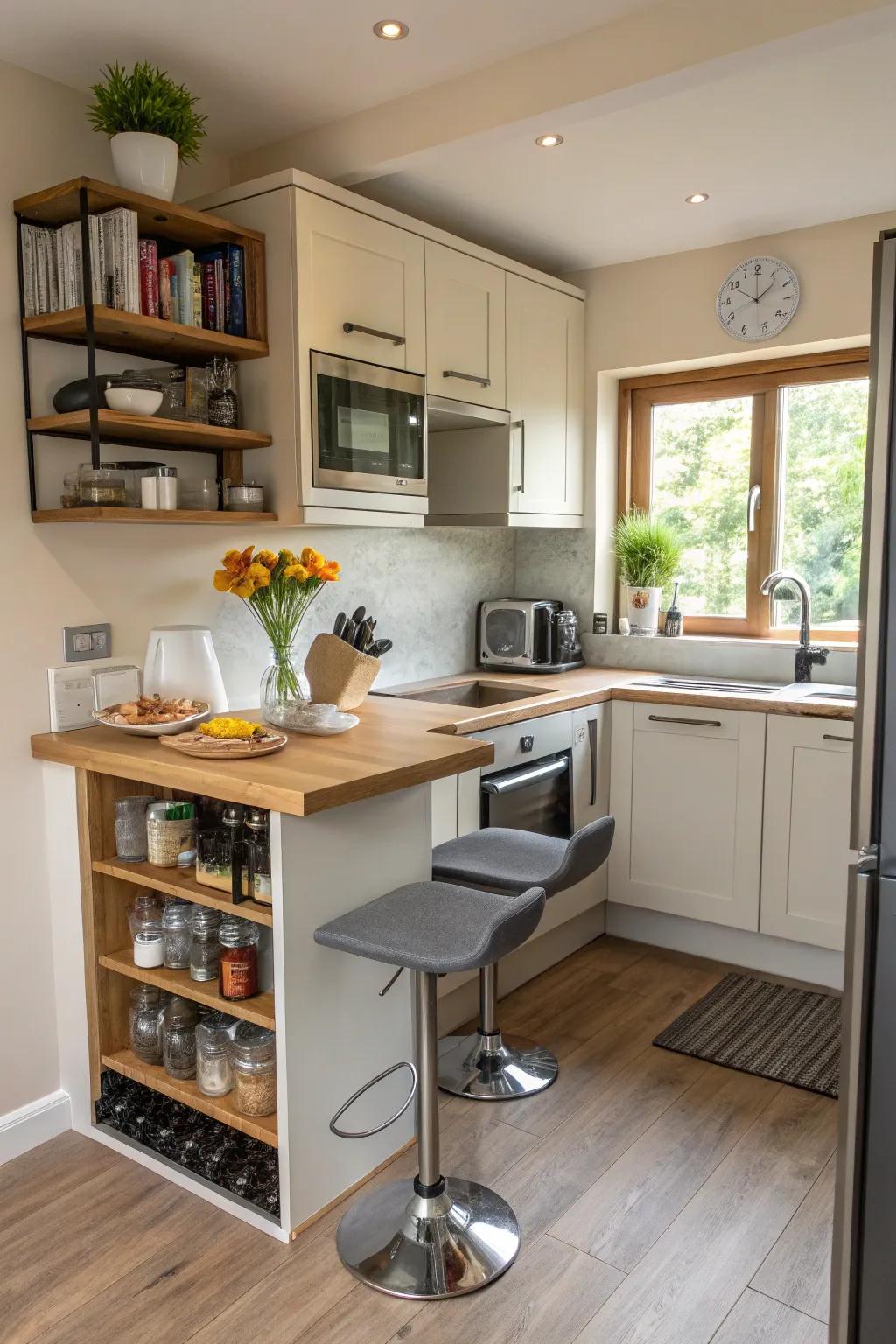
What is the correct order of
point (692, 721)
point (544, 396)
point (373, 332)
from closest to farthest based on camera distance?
point (373, 332) → point (692, 721) → point (544, 396)

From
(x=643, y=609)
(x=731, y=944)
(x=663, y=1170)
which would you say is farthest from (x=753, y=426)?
(x=663, y=1170)

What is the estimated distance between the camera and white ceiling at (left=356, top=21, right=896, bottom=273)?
232cm

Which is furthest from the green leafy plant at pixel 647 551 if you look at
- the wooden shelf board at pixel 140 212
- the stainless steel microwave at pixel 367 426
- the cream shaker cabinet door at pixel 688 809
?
the wooden shelf board at pixel 140 212

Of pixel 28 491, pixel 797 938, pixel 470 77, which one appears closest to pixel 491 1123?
pixel 797 938

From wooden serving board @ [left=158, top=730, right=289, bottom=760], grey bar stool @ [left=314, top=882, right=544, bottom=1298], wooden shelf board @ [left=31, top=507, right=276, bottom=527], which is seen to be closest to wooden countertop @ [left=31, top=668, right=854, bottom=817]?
wooden serving board @ [left=158, top=730, right=289, bottom=760]

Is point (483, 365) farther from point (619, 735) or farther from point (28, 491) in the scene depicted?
point (28, 491)

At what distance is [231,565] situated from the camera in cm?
241

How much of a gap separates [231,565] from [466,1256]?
5.18 ft

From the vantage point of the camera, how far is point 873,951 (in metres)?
1.47

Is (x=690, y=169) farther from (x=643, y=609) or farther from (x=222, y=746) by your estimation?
(x=222, y=746)

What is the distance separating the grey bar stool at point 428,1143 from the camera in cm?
178

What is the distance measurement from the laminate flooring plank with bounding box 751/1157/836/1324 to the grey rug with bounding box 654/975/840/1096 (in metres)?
0.50

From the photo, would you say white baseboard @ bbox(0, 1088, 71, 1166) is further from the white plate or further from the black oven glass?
the black oven glass

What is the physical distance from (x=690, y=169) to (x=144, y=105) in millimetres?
1502
